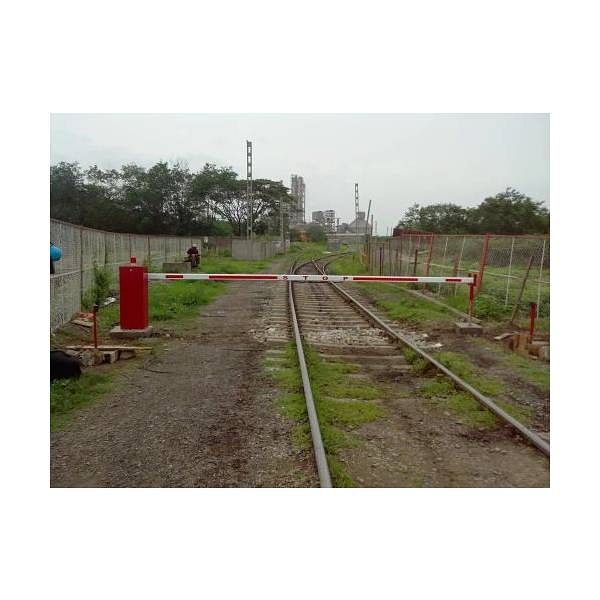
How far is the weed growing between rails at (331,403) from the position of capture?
4.71m

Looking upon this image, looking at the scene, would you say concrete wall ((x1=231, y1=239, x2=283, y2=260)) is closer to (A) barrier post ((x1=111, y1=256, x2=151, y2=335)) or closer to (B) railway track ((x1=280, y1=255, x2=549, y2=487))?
(B) railway track ((x1=280, y1=255, x2=549, y2=487))

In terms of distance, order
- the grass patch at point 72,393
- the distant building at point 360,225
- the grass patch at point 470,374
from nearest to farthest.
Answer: the grass patch at point 72,393, the grass patch at point 470,374, the distant building at point 360,225

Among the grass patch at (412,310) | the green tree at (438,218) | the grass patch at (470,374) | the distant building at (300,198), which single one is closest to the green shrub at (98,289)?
the grass patch at (412,310)

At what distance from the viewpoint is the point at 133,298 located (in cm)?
927

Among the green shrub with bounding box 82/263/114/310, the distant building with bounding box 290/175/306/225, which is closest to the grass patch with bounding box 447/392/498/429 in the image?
the green shrub with bounding box 82/263/114/310

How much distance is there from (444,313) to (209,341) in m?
5.67

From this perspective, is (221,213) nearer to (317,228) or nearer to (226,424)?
(317,228)

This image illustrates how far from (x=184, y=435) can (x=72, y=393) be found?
79.3 inches

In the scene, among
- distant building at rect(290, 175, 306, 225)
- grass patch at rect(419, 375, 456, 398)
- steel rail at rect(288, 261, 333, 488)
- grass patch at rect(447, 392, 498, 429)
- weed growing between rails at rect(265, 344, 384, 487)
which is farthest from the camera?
distant building at rect(290, 175, 306, 225)

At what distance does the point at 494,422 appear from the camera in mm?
5363

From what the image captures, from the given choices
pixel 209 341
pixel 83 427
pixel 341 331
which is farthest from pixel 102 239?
pixel 83 427

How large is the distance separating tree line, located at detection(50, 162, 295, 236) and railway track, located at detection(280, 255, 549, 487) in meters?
39.6

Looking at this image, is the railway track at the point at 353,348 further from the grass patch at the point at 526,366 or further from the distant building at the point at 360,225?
the distant building at the point at 360,225

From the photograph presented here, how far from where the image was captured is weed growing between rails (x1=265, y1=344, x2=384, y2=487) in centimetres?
471
